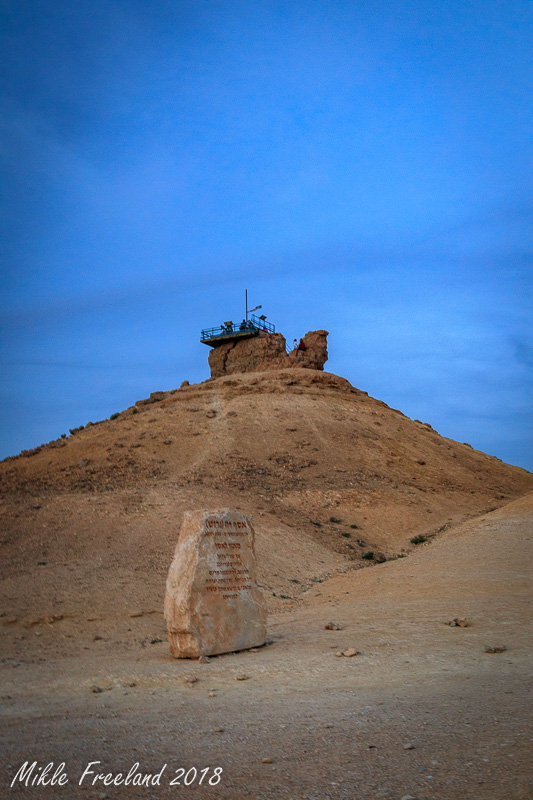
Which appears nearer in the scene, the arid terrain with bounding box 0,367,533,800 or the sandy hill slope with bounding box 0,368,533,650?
the arid terrain with bounding box 0,367,533,800

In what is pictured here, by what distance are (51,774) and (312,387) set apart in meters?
32.5

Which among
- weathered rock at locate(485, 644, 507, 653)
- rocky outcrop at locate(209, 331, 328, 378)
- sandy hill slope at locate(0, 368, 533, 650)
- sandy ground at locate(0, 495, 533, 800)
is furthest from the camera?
rocky outcrop at locate(209, 331, 328, 378)

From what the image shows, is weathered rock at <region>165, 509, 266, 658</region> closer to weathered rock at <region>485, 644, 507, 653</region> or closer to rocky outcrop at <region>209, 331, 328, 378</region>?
weathered rock at <region>485, 644, 507, 653</region>

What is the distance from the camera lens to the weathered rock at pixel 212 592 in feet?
28.6

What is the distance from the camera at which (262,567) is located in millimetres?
16188

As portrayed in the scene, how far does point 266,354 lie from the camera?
41.9m

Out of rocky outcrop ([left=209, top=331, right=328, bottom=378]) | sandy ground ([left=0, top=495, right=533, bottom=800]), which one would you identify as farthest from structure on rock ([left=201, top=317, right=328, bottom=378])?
sandy ground ([left=0, top=495, right=533, bottom=800])

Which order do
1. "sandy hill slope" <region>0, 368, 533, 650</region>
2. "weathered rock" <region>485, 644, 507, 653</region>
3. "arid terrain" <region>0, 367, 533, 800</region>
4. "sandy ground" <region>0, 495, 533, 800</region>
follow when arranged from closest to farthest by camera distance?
1. "sandy ground" <region>0, 495, 533, 800</region>
2. "arid terrain" <region>0, 367, 533, 800</region>
3. "weathered rock" <region>485, 644, 507, 653</region>
4. "sandy hill slope" <region>0, 368, 533, 650</region>

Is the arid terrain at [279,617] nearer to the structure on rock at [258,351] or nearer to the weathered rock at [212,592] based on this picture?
the weathered rock at [212,592]

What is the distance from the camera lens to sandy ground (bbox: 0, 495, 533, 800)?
4176 mm

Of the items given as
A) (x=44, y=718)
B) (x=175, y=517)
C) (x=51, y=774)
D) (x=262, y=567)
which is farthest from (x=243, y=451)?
(x=51, y=774)

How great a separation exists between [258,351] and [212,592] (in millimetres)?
33721

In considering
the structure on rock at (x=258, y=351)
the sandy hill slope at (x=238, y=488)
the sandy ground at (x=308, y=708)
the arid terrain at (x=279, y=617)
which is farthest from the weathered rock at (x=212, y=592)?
the structure on rock at (x=258, y=351)

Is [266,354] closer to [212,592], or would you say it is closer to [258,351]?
[258,351]
